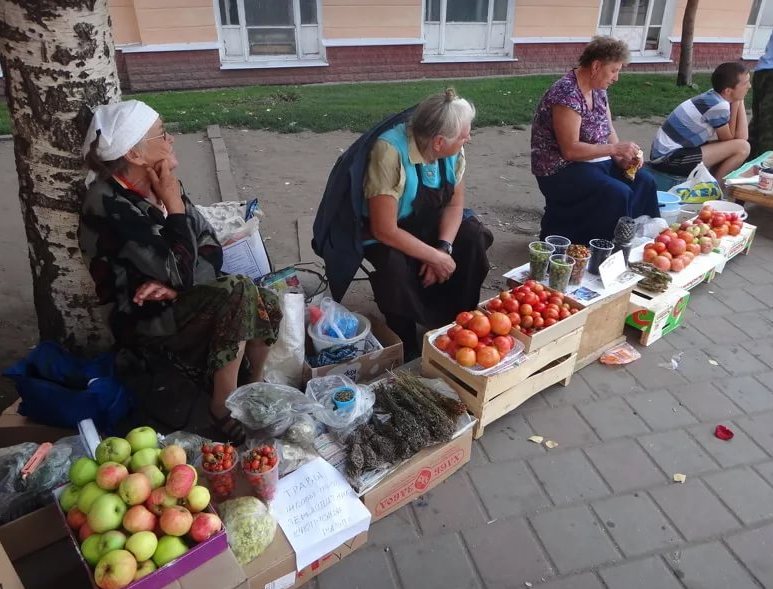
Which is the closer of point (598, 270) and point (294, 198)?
point (598, 270)

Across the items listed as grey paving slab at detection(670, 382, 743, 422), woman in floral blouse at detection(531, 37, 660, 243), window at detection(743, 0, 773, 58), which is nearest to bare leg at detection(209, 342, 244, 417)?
grey paving slab at detection(670, 382, 743, 422)

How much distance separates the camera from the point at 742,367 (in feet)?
11.1

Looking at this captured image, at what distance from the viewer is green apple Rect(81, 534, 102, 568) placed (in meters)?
1.66

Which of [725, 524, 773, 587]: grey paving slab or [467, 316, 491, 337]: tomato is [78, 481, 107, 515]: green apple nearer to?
[467, 316, 491, 337]: tomato

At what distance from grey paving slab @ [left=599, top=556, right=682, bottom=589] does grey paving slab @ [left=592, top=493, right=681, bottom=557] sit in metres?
0.05

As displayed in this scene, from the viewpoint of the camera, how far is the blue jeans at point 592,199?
13.1 feet

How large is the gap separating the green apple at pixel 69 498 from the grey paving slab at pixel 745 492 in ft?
8.44

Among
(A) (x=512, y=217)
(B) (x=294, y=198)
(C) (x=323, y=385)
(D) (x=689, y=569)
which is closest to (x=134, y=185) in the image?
(C) (x=323, y=385)

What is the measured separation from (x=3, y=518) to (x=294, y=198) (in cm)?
416

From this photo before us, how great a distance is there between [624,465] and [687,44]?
11.0m

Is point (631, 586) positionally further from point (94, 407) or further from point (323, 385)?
point (94, 407)

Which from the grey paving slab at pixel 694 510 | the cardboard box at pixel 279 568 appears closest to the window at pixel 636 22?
the grey paving slab at pixel 694 510

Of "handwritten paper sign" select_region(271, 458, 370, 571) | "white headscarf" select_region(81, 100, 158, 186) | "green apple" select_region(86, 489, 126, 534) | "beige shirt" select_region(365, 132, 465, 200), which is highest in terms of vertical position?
"white headscarf" select_region(81, 100, 158, 186)

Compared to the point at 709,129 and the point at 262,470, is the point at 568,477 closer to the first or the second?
the point at 262,470
